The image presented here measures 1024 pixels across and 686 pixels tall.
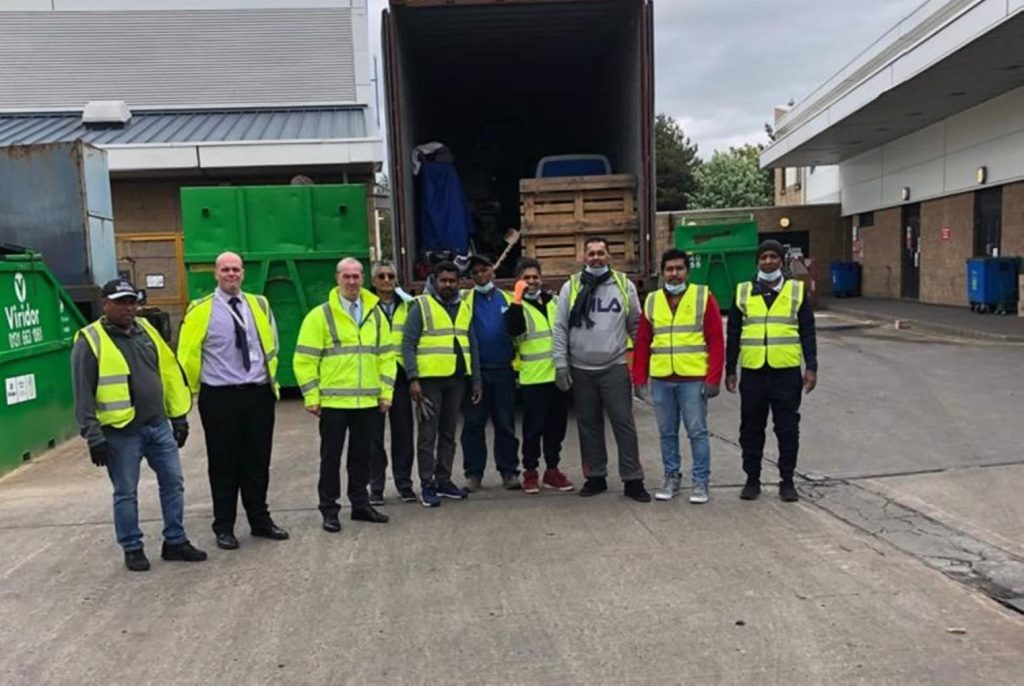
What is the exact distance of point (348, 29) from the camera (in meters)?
20.6

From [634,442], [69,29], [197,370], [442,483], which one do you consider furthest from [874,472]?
[69,29]

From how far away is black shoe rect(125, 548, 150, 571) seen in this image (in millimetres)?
5031

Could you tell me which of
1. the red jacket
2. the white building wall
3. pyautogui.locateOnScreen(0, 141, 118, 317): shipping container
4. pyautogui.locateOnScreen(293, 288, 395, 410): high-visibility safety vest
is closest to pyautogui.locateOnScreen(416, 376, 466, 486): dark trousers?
pyautogui.locateOnScreen(293, 288, 395, 410): high-visibility safety vest

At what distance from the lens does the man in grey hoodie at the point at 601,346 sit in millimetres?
6195

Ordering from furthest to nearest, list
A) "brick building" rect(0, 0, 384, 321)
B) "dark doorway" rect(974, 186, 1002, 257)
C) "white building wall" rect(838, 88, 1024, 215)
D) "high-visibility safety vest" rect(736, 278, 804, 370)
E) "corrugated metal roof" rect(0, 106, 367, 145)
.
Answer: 1. "brick building" rect(0, 0, 384, 321)
2. "dark doorway" rect(974, 186, 1002, 257)
3. "white building wall" rect(838, 88, 1024, 215)
4. "corrugated metal roof" rect(0, 106, 367, 145)
5. "high-visibility safety vest" rect(736, 278, 804, 370)

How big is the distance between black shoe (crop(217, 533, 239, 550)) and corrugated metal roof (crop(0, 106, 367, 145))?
12989 millimetres

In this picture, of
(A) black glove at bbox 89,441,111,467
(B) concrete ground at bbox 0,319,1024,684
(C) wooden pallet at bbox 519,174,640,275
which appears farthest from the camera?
(C) wooden pallet at bbox 519,174,640,275

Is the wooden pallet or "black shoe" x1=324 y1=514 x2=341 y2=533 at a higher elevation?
the wooden pallet

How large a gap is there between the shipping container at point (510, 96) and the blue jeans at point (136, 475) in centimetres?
400

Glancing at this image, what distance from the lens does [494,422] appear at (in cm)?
657

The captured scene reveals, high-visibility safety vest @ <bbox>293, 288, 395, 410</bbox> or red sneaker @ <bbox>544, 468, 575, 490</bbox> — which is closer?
high-visibility safety vest @ <bbox>293, 288, 395, 410</bbox>

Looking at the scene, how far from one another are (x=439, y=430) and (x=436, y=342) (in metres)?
0.66

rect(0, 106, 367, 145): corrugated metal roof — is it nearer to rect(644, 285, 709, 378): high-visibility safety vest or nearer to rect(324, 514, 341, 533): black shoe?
rect(644, 285, 709, 378): high-visibility safety vest

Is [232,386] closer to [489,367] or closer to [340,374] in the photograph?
[340,374]
